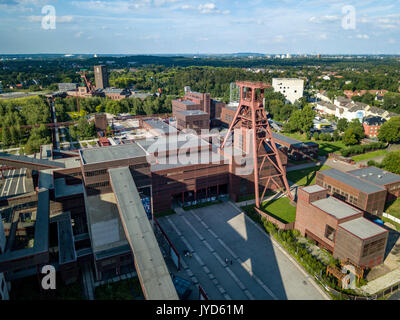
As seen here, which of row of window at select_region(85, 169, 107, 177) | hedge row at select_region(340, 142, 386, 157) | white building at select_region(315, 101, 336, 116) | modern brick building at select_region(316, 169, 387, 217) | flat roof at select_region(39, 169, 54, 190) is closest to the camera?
row of window at select_region(85, 169, 107, 177)

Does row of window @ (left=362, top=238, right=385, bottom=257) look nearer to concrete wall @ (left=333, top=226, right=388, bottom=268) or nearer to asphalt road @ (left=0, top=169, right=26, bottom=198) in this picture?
concrete wall @ (left=333, top=226, right=388, bottom=268)

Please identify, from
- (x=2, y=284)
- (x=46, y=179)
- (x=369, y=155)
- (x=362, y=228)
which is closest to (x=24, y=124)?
(x=46, y=179)

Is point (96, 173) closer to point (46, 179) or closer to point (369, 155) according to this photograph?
point (46, 179)

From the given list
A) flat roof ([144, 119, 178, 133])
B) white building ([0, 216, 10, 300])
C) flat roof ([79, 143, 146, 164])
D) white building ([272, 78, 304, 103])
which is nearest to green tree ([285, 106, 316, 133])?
flat roof ([144, 119, 178, 133])

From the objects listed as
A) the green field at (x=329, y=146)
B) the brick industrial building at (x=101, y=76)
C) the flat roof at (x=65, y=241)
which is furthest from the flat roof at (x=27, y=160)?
the brick industrial building at (x=101, y=76)
